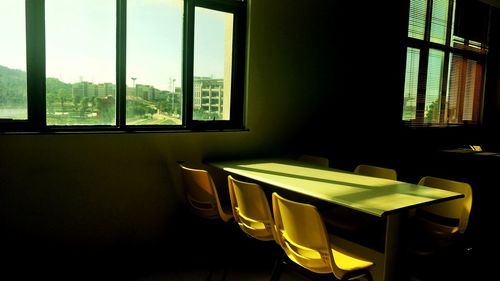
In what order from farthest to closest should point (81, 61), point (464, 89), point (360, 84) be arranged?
point (464, 89), point (360, 84), point (81, 61)

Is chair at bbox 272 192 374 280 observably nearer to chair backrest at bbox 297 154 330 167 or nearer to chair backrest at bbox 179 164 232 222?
chair backrest at bbox 179 164 232 222

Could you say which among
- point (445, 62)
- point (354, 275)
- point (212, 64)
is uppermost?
point (445, 62)

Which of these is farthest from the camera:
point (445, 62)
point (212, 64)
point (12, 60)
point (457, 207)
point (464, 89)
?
point (464, 89)

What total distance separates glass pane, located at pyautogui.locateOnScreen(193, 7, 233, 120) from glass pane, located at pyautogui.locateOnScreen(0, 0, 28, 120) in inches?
53.1

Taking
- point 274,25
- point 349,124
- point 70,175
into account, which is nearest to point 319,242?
point 70,175

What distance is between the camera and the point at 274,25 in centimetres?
381

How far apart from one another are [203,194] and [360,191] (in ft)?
3.77

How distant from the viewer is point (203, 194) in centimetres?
288

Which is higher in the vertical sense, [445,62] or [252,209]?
[445,62]

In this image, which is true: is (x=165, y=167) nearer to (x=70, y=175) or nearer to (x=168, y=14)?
(x=70, y=175)

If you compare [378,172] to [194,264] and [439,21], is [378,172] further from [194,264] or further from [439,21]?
[439,21]

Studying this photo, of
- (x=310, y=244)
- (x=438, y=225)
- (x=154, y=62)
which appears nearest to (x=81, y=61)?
(x=154, y=62)

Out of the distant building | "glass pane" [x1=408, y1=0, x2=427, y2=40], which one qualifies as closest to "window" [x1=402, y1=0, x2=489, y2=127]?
"glass pane" [x1=408, y1=0, x2=427, y2=40]

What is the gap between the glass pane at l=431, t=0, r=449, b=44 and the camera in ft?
18.4
